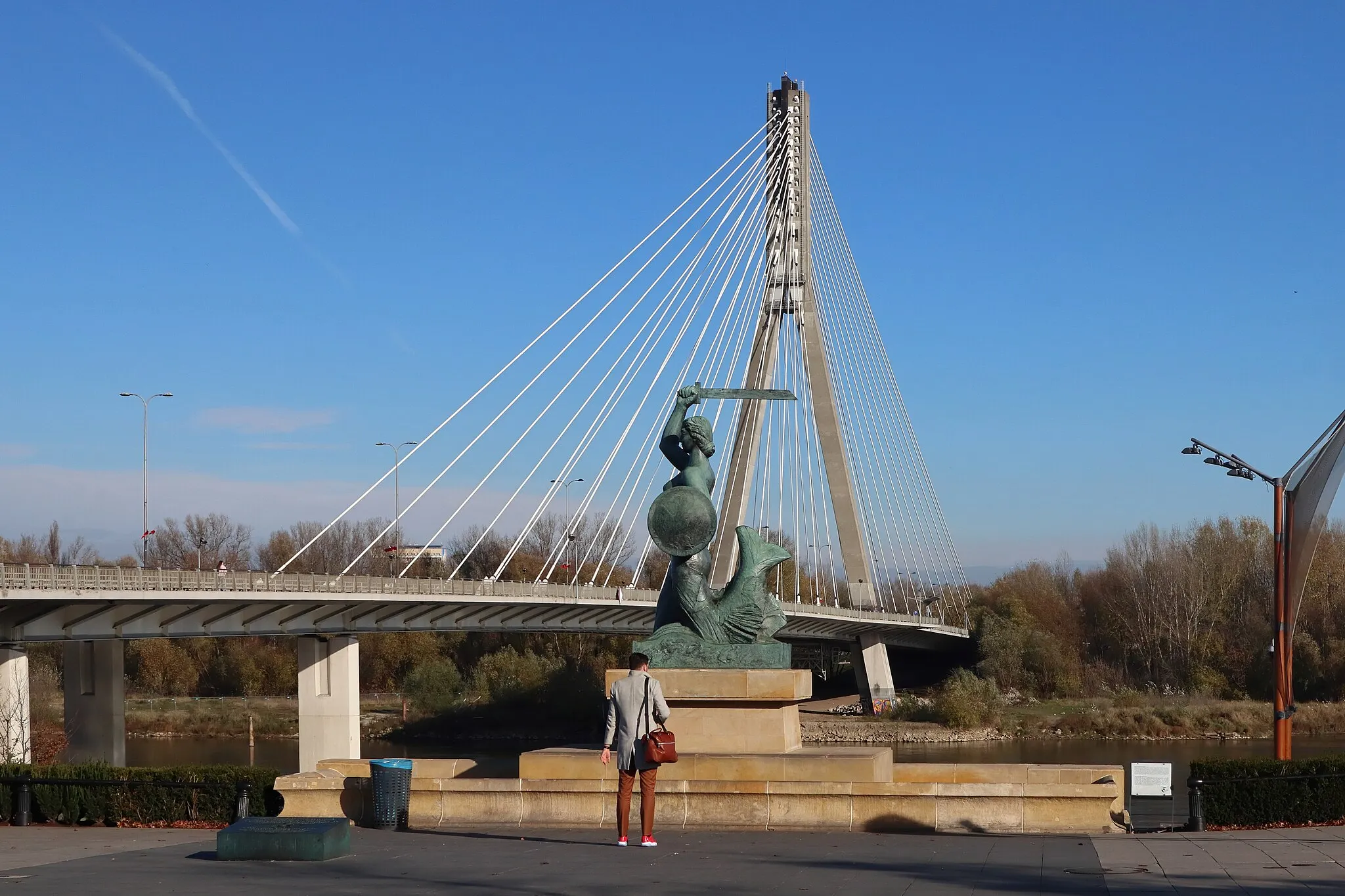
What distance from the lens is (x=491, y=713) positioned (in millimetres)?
59875

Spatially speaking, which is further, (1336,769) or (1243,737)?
(1243,737)

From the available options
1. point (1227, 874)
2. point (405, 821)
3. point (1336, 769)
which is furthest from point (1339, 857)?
point (405, 821)

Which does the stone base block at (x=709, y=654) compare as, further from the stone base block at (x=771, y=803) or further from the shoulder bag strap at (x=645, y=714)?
the shoulder bag strap at (x=645, y=714)

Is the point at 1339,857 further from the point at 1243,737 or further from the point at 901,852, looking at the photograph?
the point at 1243,737

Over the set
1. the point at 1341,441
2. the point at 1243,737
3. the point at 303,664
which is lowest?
the point at 1243,737

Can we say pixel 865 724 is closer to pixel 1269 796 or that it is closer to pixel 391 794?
pixel 1269 796

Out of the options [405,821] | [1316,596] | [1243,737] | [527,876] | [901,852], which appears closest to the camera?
[527,876]

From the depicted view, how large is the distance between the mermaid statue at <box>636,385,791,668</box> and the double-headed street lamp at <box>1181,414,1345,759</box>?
827cm

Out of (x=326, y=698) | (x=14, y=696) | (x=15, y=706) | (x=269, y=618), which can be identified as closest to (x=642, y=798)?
(x=14, y=696)

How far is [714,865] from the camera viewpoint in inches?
425

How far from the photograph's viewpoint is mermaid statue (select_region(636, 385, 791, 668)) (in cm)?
1569

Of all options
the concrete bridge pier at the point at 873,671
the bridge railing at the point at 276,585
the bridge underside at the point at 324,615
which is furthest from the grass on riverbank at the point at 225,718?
the concrete bridge pier at the point at 873,671

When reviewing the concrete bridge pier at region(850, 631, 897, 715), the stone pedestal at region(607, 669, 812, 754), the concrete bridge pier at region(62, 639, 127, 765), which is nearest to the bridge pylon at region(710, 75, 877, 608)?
the concrete bridge pier at region(850, 631, 897, 715)

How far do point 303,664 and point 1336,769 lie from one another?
31.8 m
